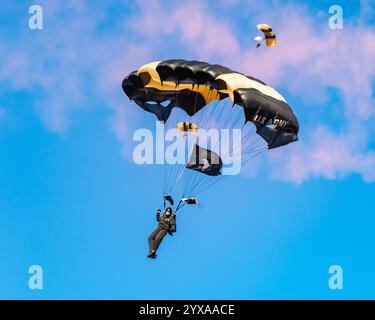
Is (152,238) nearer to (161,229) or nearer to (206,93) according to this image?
(161,229)

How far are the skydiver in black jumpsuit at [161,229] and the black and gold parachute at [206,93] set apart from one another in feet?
17.2

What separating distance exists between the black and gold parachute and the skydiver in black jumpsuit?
5240 mm

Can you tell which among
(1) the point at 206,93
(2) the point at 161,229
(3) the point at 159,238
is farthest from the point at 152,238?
(1) the point at 206,93

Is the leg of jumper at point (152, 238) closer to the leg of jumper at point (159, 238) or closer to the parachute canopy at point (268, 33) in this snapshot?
the leg of jumper at point (159, 238)

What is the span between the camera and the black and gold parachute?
2055 inches

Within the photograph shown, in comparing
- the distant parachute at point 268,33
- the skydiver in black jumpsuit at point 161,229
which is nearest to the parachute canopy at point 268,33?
the distant parachute at point 268,33

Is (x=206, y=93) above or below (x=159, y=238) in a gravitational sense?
above

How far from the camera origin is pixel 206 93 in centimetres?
5659

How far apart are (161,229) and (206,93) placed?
7.97m

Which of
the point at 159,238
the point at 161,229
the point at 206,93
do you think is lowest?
the point at 159,238

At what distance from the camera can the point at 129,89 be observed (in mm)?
57562
